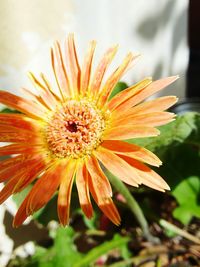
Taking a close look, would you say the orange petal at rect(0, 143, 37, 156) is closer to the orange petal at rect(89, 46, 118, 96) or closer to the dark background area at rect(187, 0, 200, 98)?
the orange petal at rect(89, 46, 118, 96)

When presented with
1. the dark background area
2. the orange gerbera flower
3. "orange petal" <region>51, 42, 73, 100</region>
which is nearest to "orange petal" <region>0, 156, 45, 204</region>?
the orange gerbera flower

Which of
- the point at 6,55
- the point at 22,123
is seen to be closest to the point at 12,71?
the point at 6,55

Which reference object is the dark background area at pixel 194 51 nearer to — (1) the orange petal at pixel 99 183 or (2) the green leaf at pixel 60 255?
(2) the green leaf at pixel 60 255

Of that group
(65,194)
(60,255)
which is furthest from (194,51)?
(65,194)

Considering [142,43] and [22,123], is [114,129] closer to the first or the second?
[22,123]

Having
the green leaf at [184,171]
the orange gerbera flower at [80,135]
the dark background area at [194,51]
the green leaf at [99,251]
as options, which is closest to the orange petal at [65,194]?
the orange gerbera flower at [80,135]

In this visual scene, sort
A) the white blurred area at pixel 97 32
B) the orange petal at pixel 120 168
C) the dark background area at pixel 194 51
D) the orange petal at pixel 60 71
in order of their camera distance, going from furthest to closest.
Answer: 1. the dark background area at pixel 194 51
2. the white blurred area at pixel 97 32
3. the orange petal at pixel 60 71
4. the orange petal at pixel 120 168
